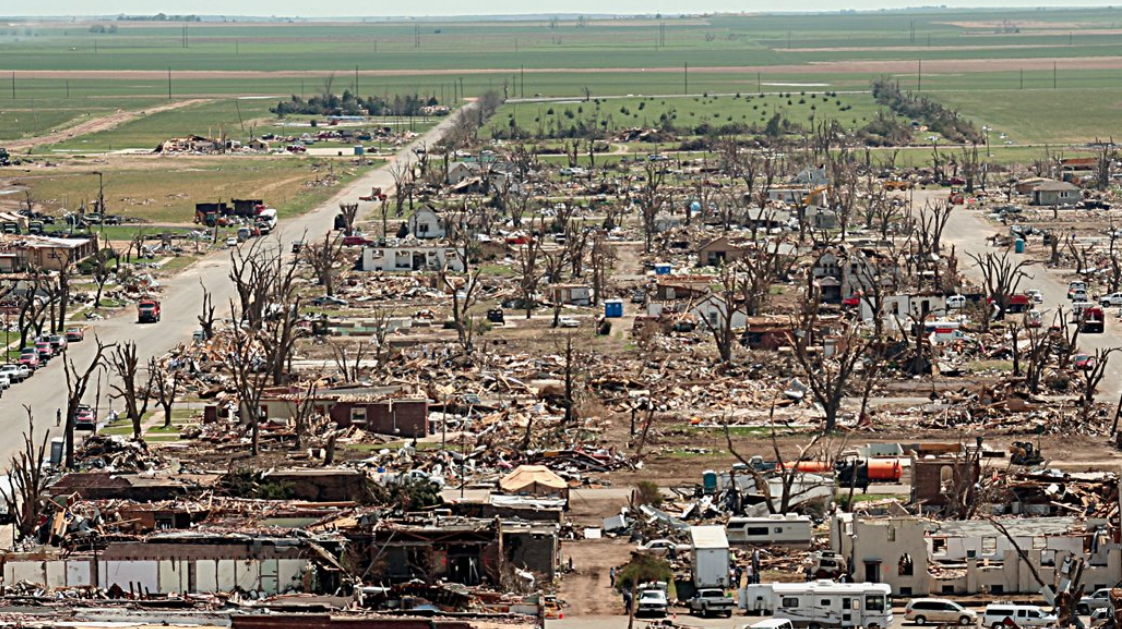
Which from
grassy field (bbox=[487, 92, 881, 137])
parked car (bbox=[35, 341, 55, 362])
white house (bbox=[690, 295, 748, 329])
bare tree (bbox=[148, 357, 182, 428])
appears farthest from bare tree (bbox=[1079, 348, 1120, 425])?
grassy field (bbox=[487, 92, 881, 137])

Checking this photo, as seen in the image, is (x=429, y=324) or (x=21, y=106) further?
(x=21, y=106)

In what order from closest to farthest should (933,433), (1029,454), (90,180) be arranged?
(1029,454) → (933,433) → (90,180)

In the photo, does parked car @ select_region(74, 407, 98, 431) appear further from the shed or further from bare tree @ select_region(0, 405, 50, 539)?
the shed

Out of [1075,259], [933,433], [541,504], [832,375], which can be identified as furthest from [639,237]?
[541,504]

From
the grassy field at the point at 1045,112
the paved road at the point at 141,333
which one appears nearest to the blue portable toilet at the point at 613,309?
the paved road at the point at 141,333

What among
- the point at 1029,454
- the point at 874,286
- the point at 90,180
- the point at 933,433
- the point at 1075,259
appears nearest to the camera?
the point at 1029,454

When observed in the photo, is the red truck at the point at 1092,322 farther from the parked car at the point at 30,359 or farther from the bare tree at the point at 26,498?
A: the bare tree at the point at 26,498

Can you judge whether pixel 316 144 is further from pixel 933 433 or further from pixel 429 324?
pixel 933 433
